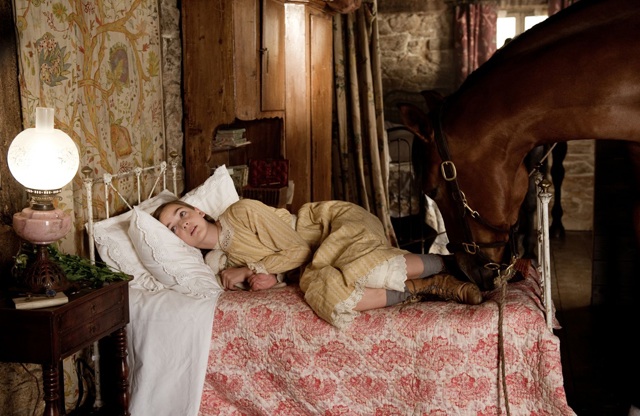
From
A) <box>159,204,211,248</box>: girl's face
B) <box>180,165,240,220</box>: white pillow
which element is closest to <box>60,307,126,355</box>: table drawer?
<box>159,204,211,248</box>: girl's face

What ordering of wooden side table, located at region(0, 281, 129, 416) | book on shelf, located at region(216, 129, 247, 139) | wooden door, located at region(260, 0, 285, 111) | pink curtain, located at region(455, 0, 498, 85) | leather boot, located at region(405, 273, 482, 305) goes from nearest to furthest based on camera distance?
wooden side table, located at region(0, 281, 129, 416)
leather boot, located at region(405, 273, 482, 305)
wooden door, located at region(260, 0, 285, 111)
book on shelf, located at region(216, 129, 247, 139)
pink curtain, located at region(455, 0, 498, 85)

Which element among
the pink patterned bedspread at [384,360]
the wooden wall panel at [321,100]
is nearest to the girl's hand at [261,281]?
the pink patterned bedspread at [384,360]

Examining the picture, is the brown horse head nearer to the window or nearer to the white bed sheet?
the white bed sheet

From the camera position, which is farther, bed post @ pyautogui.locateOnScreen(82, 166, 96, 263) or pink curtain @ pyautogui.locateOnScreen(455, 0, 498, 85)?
pink curtain @ pyautogui.locateOnScreen(455, 0, 498, 85)

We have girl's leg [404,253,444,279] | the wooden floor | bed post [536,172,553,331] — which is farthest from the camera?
the wooden floor

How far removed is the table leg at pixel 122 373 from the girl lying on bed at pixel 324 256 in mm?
535

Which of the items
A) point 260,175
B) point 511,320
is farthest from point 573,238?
point 511,320

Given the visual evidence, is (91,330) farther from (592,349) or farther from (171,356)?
(592,349)

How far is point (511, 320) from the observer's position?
2.76 m

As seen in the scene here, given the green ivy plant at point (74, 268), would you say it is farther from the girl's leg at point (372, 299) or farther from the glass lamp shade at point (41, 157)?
the girl's leg at point (372, 299)

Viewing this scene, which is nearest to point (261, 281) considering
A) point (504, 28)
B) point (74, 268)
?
point (74, 268)

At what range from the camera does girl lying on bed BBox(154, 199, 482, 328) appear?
9.78ft

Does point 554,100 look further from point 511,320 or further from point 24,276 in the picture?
point 24,276

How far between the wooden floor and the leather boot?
867 mm
